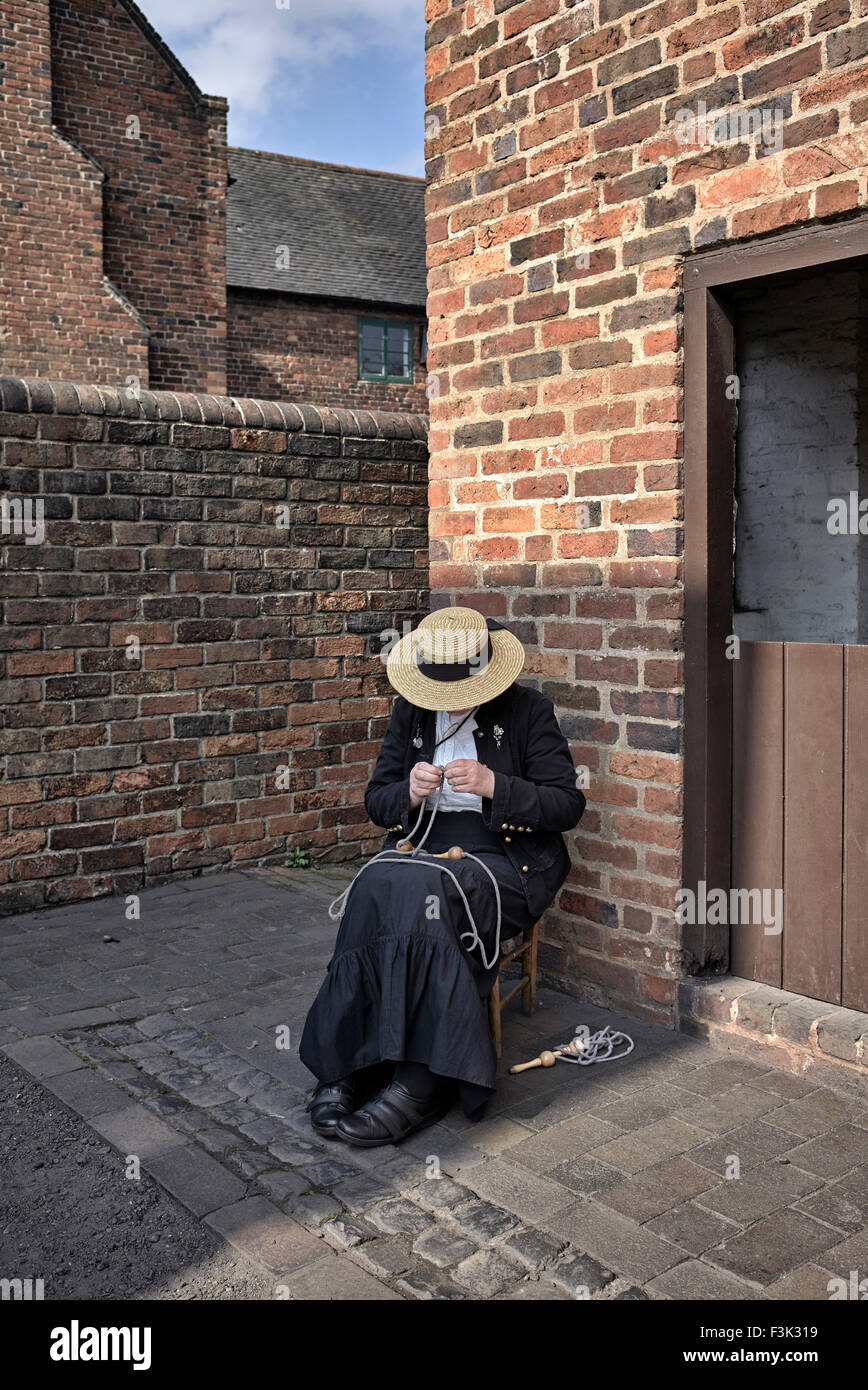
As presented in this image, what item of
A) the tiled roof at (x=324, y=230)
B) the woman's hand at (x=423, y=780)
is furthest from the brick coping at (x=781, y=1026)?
the tiled roof at (x=324, y=230)

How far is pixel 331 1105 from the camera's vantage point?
3.39 m

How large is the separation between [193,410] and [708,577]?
321 cm

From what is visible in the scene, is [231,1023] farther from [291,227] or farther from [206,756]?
[291,227]

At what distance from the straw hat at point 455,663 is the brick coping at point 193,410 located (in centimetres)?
258

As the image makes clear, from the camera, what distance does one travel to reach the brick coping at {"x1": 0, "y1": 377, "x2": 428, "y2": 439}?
5.49m

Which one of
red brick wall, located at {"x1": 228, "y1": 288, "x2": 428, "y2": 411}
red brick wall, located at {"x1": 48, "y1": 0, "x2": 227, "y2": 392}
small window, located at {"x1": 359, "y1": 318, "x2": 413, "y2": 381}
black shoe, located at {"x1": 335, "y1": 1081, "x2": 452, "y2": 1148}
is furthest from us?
small window, located at {"x1": 359, "y1": 318, "x2": 413, "y2": 381}

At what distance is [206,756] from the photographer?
6.16m

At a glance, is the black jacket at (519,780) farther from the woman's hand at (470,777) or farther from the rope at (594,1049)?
the rope at (594,1049)

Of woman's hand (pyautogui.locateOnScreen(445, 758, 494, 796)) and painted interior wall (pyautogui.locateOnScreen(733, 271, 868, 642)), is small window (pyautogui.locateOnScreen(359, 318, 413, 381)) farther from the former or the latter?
woman's hand (pyautogui.locateOnScreen(445, 758, 494, 796))

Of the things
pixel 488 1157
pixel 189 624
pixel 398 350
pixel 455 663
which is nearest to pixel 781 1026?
pixel 488 1157

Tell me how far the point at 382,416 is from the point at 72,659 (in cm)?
234

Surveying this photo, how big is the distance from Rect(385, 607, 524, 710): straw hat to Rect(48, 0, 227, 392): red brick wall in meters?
11.5

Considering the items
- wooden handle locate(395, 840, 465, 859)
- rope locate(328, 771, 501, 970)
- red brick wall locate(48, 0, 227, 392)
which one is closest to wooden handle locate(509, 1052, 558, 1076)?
rope locate(328, 771, 501, 970)

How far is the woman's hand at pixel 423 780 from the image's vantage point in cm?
362
